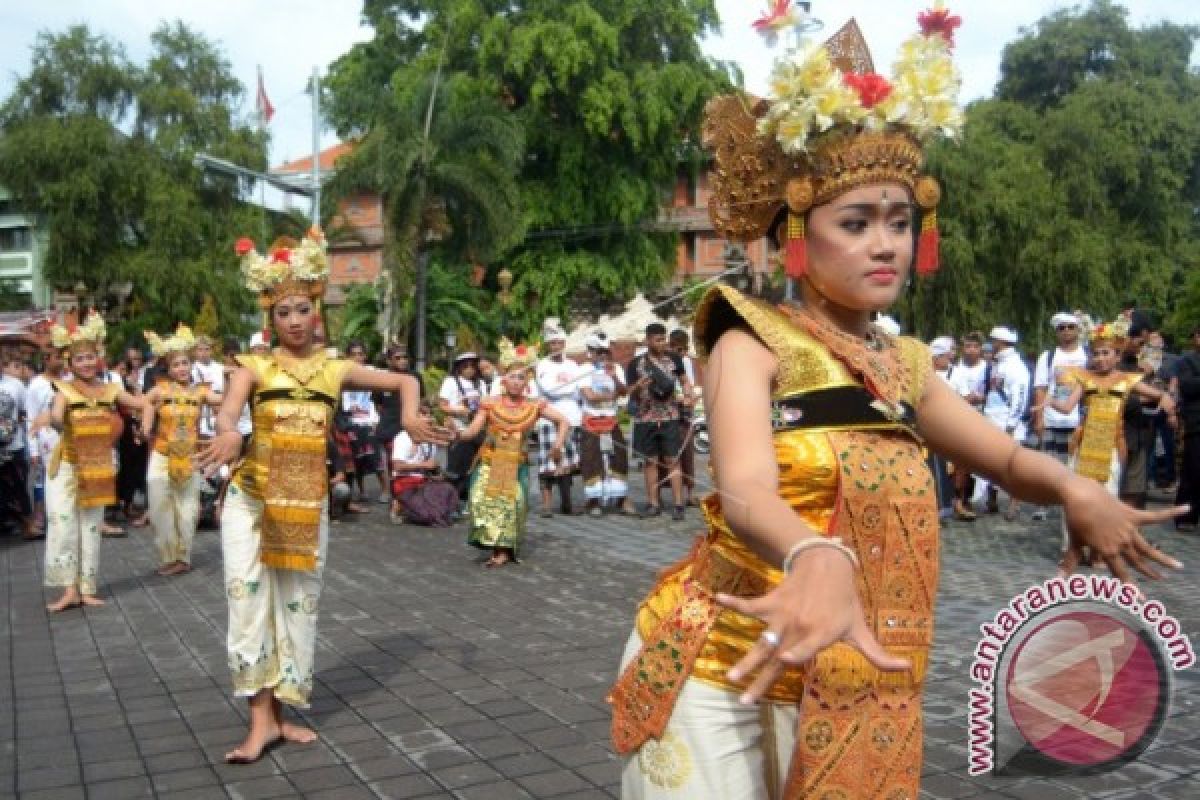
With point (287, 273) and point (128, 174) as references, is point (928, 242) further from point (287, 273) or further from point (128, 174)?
point (128, 174)

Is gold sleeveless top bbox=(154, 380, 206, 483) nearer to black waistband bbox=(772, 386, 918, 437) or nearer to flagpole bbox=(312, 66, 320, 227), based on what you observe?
black waistband bbox=(772, 386, 918, 437)

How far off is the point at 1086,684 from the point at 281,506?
12.7ft

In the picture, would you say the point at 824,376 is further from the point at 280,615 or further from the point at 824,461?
the point at 280,615

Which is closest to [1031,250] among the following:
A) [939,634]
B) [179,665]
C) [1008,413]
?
[1008,413]

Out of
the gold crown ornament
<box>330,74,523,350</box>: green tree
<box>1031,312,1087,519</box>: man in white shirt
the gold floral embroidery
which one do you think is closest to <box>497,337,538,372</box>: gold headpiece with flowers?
<box>1031,312,1087,519</box>: man in white shirt

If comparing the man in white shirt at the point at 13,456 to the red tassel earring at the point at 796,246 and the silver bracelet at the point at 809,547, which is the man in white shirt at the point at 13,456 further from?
the silver bracelet at the point at 809,547

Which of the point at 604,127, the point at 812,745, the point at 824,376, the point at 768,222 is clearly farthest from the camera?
the point at 604,127

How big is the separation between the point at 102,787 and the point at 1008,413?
1012 centimetres

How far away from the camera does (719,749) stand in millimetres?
2389

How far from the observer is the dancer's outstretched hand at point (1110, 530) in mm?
2344

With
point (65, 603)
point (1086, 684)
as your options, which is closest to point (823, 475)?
point (1086, 684)

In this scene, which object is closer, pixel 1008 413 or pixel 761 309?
pixel 761 309

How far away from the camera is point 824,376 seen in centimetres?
246

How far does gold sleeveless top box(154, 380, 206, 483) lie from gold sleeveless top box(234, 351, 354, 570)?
5.10 meters
